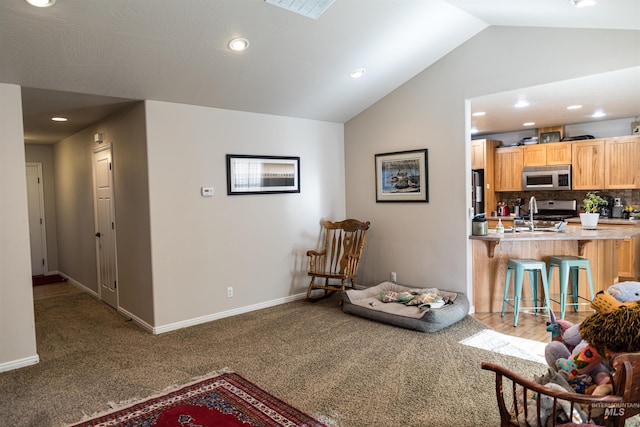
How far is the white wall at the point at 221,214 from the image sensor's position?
4.13 meters

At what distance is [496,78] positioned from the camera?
4.13 meters

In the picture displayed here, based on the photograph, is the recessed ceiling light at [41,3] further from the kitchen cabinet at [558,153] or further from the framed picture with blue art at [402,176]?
the kitchen cabinet at [558,153]

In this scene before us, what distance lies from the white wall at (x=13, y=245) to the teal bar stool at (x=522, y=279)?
14.8 ft

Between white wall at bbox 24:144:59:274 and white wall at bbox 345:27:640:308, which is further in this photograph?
white wall at bbox 24:144:59:274

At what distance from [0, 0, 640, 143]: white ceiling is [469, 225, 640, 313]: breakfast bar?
2158 mm

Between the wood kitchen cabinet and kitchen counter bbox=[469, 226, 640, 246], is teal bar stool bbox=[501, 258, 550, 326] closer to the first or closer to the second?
kitchen counter bbox=[469, 226, 640, 246]

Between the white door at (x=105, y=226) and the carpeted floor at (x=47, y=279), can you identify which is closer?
the white door at (x=105, y=226)

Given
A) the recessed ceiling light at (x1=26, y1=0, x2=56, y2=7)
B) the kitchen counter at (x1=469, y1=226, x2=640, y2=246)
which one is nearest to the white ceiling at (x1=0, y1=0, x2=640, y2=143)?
the recessed ceiling light at (x1=26, y1=0, x2=56, y2=7)

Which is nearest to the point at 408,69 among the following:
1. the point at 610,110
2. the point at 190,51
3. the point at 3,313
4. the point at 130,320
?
the point at 190,51

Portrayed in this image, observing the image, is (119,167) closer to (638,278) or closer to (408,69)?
(408,69)

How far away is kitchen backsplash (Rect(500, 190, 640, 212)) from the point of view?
6.23 m

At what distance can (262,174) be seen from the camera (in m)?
4.87

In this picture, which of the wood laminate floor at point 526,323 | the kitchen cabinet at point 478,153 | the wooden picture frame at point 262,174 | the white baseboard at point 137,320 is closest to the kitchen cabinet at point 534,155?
the kitchen cabinet at point 478,153

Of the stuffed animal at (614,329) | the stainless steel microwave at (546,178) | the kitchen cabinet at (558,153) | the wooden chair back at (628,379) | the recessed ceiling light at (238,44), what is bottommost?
the wooden chair back at (628,379)
